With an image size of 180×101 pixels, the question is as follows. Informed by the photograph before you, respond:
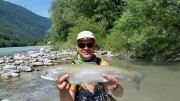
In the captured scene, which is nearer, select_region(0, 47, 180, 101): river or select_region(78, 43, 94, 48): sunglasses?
select_region(78, 43, 94, 48): sunglasses

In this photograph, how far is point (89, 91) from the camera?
388cm

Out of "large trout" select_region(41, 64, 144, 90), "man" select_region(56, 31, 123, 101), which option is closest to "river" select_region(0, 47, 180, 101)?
"man" select_region(56, 31, 123, 101)

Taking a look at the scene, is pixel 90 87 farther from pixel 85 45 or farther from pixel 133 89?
pixel 133 89

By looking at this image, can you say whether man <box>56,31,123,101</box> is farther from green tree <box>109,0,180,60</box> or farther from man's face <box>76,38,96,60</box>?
green tree <box>109,0,180,60</box>

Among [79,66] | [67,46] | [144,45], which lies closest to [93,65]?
[79,66]

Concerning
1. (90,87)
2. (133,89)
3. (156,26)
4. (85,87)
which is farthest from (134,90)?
(156,26)

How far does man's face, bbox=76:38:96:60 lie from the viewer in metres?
3.93

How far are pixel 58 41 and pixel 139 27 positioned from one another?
3670cm

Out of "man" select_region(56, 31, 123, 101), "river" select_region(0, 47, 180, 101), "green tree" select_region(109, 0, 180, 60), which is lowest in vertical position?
"river" select_region(0, 47, 180, 101)

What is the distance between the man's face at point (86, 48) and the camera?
3928 millimetres

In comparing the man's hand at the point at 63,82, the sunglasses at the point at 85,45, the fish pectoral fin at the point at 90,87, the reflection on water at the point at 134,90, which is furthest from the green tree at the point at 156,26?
the man's hand at the point at 63,82

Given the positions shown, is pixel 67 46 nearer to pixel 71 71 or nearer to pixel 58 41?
pixel 58 41

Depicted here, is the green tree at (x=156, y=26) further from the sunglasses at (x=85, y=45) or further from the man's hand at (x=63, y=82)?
the man's hand at (x=63, y=82)

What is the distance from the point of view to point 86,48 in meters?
3.92
